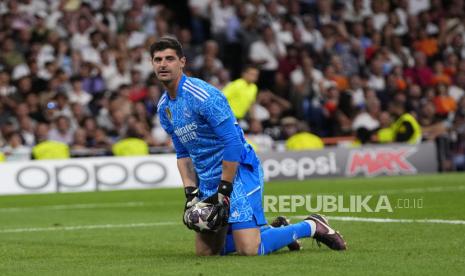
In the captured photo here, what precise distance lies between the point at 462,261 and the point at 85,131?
1486 centimetres

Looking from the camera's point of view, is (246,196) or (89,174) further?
(89,174)

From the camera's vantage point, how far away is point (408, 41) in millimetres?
27469

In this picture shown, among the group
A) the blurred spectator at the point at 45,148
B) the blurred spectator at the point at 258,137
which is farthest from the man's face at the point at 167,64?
the blurred spectator at the point at 258,137

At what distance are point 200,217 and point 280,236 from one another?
0.79 m

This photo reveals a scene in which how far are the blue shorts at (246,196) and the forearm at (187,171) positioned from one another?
0.15 metres

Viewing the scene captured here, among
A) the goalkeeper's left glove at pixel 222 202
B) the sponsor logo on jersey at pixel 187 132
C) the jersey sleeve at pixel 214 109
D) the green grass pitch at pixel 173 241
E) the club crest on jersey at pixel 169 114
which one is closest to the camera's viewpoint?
the green grass pitch at pixel 173 241

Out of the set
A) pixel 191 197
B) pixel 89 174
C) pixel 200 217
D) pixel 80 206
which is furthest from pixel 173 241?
pixel 89 174

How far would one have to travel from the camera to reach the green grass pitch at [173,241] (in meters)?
7.77

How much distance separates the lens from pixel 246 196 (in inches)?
338

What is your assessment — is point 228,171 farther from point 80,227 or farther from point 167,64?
point 80,227

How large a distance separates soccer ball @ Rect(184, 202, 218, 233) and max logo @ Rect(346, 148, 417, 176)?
14.5 meters

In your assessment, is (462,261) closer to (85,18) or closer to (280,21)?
(85,18)

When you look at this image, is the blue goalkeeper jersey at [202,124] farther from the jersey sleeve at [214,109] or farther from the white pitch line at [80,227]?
the white pitch line at [80,227]

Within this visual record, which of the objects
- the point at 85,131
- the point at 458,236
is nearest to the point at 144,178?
the point at 85,131
